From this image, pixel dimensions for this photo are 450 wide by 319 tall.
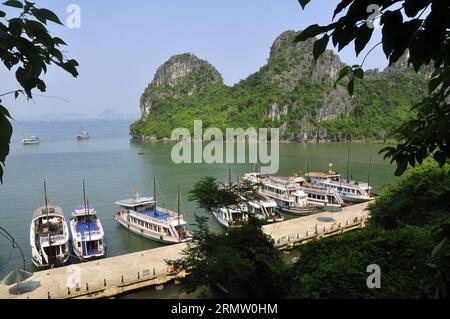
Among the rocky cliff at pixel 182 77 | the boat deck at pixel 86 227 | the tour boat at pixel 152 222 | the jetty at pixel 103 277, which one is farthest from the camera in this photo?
the rocky cliff at pixel 182 77

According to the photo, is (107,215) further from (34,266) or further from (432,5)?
(432,5)

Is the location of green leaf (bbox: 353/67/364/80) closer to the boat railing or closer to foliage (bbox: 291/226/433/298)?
foliage (bbox: 291/226/433/298)

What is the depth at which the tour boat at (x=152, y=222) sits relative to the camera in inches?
661

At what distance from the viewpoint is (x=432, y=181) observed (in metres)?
12.0

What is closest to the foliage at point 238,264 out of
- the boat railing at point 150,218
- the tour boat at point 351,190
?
the boat railing at point 150,218

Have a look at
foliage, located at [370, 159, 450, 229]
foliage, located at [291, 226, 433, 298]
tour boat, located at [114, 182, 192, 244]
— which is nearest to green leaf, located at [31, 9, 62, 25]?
foliage, located at [291, 226, 433, 298]

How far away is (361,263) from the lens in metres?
6.53

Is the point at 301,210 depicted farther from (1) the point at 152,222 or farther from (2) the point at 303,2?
(2) the point at 303,2

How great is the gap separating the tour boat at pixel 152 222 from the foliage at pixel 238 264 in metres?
7.68

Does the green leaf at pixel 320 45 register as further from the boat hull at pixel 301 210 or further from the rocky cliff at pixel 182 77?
the rocky cliff at pixel 182 77

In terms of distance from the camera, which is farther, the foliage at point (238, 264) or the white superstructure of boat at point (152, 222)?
the white superstructure of boat at point (152, 222)

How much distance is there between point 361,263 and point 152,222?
12.7 metres

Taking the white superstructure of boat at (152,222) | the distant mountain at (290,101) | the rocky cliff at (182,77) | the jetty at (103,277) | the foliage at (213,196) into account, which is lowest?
the jetty at (103,277)

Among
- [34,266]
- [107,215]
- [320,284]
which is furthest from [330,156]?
[320,284]
